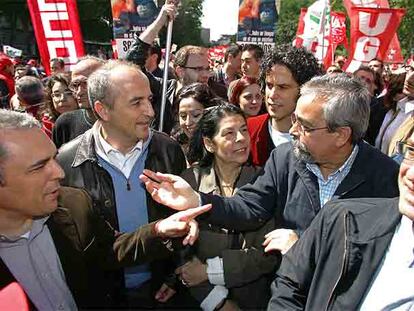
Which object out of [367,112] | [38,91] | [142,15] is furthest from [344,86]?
[142,15]

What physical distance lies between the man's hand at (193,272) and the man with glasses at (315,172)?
0.33 metres

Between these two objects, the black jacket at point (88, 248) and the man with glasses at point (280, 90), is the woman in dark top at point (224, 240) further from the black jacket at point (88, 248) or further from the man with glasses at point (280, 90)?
the black jacket at point (88, 248)

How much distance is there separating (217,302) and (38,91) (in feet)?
11.6

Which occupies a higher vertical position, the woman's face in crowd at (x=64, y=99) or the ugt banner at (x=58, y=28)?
the ugt banner at (x=58, y=28)

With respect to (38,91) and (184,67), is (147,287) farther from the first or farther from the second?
(38,91)

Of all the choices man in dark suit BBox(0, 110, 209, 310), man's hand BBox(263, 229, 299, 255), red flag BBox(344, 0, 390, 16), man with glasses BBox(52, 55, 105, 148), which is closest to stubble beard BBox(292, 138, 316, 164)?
man's hand BBox(263, 229, 299, 255)

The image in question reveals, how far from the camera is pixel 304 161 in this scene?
2.47 m

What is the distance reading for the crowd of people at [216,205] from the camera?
1806mm

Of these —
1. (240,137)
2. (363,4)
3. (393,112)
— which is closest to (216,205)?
(240,137)

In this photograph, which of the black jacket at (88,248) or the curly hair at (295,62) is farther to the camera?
the curly hair at (295,62)

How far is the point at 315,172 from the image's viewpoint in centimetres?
247

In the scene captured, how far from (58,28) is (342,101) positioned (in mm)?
4165

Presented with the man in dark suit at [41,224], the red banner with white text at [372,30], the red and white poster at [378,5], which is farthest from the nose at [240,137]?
the red and white poster at [378,5]

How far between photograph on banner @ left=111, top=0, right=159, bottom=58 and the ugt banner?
2.33ft
